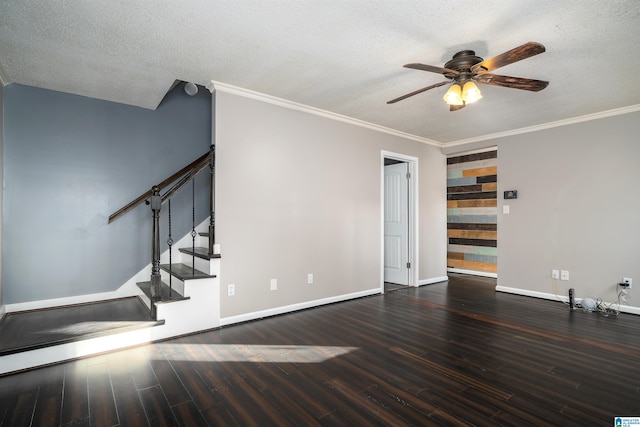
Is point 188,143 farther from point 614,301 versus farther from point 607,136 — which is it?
point 614,301

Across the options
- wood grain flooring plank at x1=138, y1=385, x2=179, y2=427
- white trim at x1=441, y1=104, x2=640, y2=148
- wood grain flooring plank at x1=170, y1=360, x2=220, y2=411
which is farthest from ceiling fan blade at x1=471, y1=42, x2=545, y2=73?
wood grain flooring plank at x1=138, y1=385, x2=179, y2=427

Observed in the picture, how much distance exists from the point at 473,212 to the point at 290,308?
4520 mm

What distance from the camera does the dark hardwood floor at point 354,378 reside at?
1889 mm

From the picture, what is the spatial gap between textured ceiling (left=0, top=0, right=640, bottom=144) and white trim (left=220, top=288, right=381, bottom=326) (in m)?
2.44

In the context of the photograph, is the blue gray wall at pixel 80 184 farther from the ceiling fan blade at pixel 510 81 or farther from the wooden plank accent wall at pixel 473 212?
the wooden plank accent wall at pixel 473 212

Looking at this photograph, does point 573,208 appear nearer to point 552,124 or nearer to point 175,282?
point 552,124

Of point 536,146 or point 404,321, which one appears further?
point 536,146

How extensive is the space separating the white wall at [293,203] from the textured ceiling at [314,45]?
0.45 metres

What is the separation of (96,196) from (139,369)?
88.6 inches

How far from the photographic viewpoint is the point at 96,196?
147 inches

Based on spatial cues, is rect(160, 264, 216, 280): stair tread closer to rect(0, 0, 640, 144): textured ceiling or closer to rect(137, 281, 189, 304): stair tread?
rect(137, 281, 189, 304): stair tread

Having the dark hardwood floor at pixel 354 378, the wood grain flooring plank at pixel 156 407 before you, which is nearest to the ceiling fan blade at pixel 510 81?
the dark hardwood floor at pixel 354 378

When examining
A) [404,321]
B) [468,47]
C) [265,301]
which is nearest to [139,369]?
[265,301]

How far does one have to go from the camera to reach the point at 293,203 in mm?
3934
